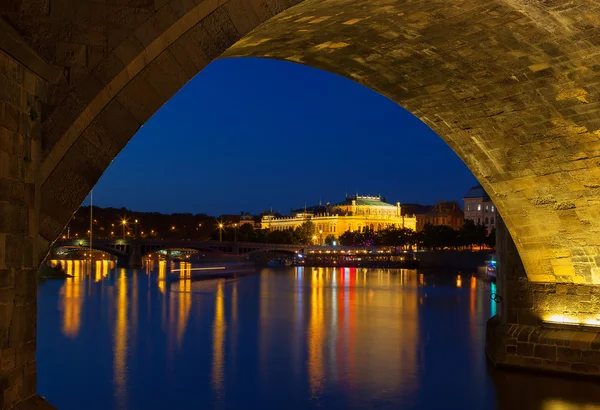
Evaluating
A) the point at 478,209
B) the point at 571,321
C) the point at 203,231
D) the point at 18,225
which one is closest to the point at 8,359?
the point at 18,225

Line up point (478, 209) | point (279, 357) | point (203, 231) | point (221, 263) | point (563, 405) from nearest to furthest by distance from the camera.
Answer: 1. point (563, 405)
2. point (279, 357)
3. point (221, 263)
4. point (478, 209)
5. point (203, 231)

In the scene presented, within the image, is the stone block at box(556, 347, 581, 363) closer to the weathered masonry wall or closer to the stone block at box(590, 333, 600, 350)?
the stone block at box(590, 333, 600, 350)

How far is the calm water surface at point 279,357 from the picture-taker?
1241 centimetres

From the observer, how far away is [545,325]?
12555 millimetres

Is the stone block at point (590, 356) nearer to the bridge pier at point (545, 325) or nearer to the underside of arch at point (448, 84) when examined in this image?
the bridge pier at point (545, 325)

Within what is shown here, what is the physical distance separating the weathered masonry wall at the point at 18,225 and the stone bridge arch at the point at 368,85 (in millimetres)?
10

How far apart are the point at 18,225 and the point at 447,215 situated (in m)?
131

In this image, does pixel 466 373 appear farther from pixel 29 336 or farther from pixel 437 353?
pixel 29 336

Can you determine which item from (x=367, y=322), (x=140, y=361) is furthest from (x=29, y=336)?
(x=367, y=322)

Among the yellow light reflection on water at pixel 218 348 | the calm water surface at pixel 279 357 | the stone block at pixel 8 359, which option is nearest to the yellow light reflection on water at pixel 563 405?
the calm water surface at pixel 279 357

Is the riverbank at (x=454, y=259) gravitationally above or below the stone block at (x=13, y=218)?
below

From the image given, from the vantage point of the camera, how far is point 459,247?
82562 millimetres

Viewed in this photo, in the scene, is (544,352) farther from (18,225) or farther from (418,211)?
(418,211)

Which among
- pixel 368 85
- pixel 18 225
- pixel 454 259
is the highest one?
pixel 368 85
